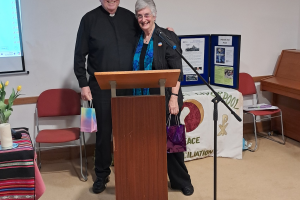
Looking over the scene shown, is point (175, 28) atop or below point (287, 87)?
atop

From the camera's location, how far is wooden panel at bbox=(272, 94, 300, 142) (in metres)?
4.29

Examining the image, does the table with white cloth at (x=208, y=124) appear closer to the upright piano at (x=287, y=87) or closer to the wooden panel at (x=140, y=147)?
the upright piano at (x=287, y=87)

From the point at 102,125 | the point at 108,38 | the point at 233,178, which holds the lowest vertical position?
the point at 233,178

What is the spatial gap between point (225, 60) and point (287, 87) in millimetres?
836

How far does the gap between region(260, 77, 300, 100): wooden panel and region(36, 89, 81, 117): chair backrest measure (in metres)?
2.37

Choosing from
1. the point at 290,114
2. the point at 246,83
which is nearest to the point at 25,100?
the point at 246,83

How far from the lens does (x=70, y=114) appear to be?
3779 mm

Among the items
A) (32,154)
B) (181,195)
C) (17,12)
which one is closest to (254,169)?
(181,195)

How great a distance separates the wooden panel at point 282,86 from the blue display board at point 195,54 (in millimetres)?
859

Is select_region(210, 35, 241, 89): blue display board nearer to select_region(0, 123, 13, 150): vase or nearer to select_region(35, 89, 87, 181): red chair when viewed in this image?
select_region(35, 89, 87, 181): red chair

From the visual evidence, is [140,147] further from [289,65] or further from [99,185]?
[289,65]

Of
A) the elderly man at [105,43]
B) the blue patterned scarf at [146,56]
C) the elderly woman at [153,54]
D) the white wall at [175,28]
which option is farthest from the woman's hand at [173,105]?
the white wall at [175,28]

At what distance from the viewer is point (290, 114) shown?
4379 mm

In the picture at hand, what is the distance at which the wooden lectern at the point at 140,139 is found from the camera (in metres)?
2.06
